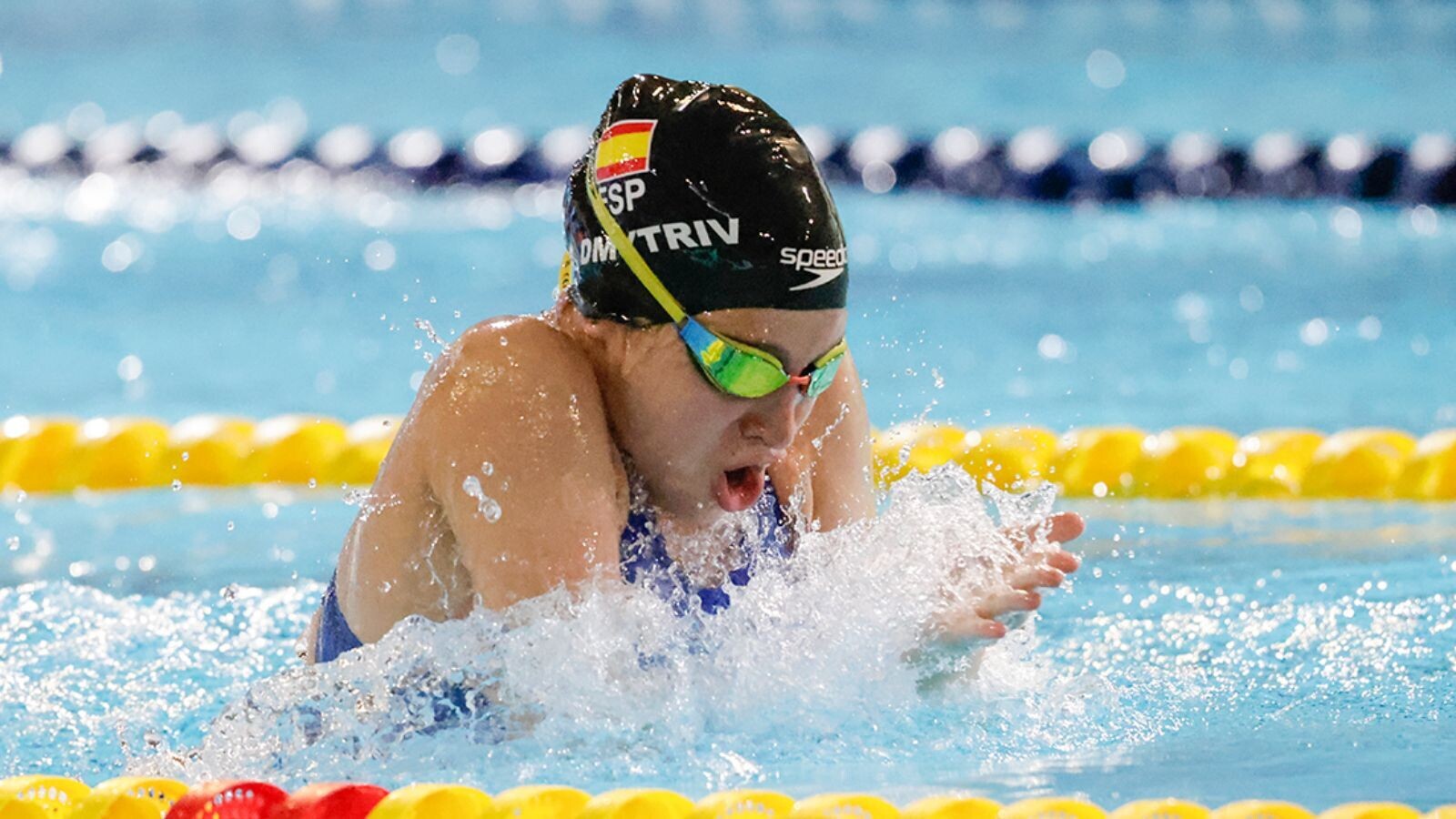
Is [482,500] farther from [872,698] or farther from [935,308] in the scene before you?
[935,308]

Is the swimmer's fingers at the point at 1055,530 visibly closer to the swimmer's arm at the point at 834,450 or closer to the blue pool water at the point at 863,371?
the blue pool water at the point at 863,371

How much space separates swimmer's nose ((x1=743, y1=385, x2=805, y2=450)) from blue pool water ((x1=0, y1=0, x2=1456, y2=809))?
25 centimetres

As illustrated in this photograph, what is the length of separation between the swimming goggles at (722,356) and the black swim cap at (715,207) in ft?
0.03

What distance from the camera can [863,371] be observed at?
5973 mm

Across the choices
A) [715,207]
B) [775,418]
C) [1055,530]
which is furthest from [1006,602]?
[715,207]

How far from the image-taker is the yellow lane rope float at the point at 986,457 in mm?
4484

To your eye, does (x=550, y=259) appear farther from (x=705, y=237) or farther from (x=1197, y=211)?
(x=705, y=237)

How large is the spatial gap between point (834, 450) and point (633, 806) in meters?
0.76

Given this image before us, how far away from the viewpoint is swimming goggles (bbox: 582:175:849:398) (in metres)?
2.20

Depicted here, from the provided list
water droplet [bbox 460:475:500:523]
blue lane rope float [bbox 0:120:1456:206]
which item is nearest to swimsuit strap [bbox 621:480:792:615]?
water droplet [bbox 460:475:500:523]

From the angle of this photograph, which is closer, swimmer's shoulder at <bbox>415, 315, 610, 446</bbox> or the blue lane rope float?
swimmer's shoulder at <bbox>415, 315, 610, 446</bbox>

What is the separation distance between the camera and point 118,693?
3037 millimetres

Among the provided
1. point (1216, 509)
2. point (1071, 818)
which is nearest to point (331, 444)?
point (1216, 509)

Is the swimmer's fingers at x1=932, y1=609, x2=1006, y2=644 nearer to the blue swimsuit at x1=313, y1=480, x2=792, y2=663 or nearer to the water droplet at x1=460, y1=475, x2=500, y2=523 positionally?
the blue swimsuit at x1=313, y1=480, x2=792, y2=663
